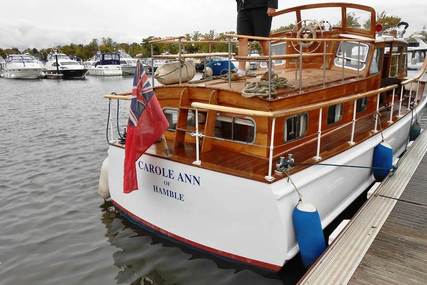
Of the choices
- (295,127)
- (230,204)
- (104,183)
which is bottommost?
(104,183)

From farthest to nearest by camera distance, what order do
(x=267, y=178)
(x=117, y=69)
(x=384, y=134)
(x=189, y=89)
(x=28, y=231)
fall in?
1. (x=117, y=69)
2. (x=384, y=134)
3. (x=28, y=231)
4. (x=189, y=89)
5. (x=267, y=178)

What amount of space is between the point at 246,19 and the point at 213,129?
2707 mm

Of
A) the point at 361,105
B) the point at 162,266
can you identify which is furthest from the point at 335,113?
the point at 162,266

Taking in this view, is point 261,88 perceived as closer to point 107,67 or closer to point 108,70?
point 108,70

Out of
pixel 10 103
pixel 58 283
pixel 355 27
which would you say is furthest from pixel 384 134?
pixel 10 103

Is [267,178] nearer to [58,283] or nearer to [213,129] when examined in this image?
[213,129]

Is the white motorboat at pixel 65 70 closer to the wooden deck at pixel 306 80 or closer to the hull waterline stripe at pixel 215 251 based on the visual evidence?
the wooden deck at pixel 306 80

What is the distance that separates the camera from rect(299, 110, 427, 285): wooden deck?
4.50m

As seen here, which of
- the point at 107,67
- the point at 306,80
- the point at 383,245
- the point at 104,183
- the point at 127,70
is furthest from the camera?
the point at 127,70

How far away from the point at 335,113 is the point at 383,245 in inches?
113

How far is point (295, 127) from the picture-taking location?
6152 millimetres

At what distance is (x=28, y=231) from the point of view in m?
7.22

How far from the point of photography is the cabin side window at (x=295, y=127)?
5.97 meters

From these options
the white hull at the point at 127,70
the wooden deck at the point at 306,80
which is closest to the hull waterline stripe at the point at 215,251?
the wooden deck at the point at 306,80
